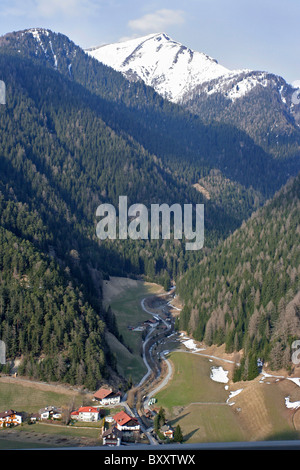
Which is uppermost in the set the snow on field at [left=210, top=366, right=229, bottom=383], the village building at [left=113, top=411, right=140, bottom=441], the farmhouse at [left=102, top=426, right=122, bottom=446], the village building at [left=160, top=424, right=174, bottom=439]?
the farmhouse at [left=102, top=426, right=122, bottom=446]

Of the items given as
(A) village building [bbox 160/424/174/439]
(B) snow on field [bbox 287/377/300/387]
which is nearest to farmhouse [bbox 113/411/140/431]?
(A) village building [bbox 160/424/174/439]

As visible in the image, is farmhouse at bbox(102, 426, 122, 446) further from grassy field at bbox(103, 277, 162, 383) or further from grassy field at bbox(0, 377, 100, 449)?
grassy field at bbox(103, 277, 162, 383)

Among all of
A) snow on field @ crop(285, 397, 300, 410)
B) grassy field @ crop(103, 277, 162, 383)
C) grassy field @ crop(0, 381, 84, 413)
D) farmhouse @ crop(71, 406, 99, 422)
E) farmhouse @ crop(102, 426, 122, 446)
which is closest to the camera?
farmhouse @ crop(102, 426, 122, 446)

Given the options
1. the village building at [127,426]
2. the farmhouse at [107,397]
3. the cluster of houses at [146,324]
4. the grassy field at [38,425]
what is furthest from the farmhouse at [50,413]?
the cluster of houses at [146,324]

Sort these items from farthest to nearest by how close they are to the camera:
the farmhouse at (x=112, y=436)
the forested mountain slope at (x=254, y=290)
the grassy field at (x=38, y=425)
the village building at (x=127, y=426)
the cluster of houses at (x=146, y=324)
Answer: the cluster of houses at (x=146, y=324)
the forested mountain slope at (x=254, y=290)
the village building at (x=127, y=426)
the grassy field at (x=38, y=425)
the farmhouse at (x=112, y=436)

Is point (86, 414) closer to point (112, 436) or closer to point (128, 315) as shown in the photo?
point (112, 436)

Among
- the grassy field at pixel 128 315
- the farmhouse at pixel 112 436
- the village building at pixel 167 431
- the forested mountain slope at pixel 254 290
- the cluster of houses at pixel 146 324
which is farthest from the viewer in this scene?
the cluster of houses at pixel 146 324

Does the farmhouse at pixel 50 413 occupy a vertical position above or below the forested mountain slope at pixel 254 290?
below

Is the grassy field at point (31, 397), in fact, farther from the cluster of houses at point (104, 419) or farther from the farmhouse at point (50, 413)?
the cluster of houses at point (104, 419)
